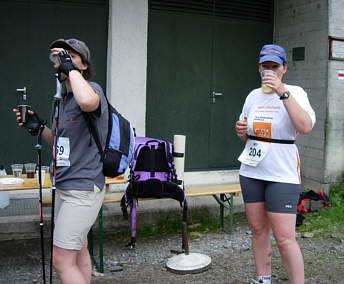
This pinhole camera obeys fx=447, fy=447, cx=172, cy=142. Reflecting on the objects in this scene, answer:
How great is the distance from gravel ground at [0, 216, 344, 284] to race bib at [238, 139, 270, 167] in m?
1.37

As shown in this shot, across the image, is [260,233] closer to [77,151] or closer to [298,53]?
[77,151]

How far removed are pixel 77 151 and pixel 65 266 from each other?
69 cm

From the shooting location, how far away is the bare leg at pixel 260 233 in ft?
11.2

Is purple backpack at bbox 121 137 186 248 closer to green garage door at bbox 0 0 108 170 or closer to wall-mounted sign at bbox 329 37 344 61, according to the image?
green garage door at bbox 0 0 108 170

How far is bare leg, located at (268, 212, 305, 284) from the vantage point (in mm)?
3209

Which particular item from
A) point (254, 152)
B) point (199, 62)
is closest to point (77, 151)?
point (254, 152)

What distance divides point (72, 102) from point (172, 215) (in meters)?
3.19

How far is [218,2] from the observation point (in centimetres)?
696

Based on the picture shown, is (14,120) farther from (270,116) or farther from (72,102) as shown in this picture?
(270,116)

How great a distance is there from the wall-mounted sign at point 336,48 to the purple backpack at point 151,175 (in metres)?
3.19

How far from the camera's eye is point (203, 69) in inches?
275

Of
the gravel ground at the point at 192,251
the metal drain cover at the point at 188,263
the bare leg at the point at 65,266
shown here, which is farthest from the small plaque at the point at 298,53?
the bare leg at the point at 65,266

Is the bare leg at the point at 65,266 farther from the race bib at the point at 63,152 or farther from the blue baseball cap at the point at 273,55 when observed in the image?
the blue baseball cap at the point at 273,55

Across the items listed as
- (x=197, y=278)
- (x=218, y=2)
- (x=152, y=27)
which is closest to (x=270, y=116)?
(x=197, y=278)
